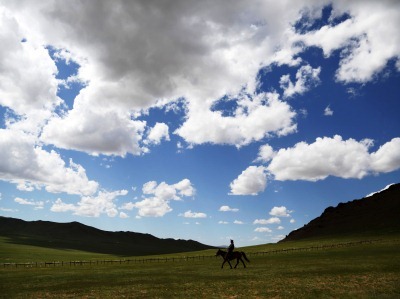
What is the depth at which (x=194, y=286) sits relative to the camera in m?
22.3

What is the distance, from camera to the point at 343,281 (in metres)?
22.2

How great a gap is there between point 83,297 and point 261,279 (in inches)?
476

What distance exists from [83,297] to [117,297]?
2082mm

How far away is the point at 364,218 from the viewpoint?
15238 centimetres

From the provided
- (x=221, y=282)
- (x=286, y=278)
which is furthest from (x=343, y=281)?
(x=221, y=282)

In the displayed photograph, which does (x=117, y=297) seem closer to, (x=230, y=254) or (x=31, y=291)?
(x=31, y=291)

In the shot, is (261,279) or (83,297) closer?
(83,297)

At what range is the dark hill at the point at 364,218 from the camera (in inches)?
5162

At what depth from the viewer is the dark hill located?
131125mm

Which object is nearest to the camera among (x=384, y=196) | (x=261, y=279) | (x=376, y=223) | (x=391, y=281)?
(x=391, y=281)

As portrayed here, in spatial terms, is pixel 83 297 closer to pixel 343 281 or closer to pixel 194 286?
pixel 194 286

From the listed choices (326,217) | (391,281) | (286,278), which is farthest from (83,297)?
(326,217)

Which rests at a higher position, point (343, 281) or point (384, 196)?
point (384, 196)

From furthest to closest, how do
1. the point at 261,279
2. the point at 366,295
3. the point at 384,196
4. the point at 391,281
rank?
the point at 384,196 < the point at 261,279 < the point at 391,281 < the point at 366,295
